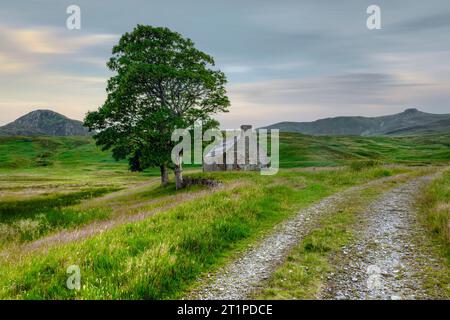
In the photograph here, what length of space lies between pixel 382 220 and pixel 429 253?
418cm

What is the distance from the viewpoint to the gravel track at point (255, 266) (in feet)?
23.4

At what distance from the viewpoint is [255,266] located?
858 centimetres

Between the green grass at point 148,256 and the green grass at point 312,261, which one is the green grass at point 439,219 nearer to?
the green grass at point 312,261

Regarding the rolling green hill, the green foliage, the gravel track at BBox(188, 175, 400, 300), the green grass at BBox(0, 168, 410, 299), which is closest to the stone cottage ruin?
the green foliage

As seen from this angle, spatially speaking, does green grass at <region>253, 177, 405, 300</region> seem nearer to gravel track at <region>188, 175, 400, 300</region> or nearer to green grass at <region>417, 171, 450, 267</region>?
gravel track at <region>188, 175, 400, 300</region>

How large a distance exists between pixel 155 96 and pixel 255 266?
93.9 feet

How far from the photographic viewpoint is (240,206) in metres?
14.7

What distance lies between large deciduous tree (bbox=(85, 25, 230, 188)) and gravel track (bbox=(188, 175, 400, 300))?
20.8 metres

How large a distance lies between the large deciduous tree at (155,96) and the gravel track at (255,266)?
68.2 ft

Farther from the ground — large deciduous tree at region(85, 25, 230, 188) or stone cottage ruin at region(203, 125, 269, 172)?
large deciduous tree at region(85, 25, 230, 188)

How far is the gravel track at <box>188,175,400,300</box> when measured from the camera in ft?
23.4

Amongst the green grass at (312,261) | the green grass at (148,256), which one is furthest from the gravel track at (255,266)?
the green grass at (148,256)

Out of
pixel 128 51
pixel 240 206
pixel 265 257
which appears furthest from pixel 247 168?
pixel 265 257

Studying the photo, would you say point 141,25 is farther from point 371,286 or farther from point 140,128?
point 371,286
